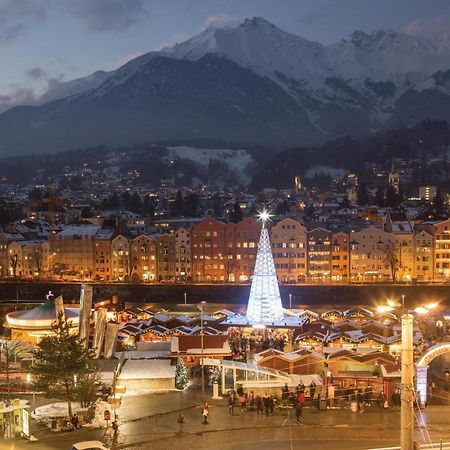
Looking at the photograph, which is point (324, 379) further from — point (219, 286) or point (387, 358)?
point (219, 286)

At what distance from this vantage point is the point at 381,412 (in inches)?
786

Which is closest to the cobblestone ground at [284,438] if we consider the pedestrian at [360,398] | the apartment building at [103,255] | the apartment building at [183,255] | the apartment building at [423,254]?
the pedestrian at [360,398]

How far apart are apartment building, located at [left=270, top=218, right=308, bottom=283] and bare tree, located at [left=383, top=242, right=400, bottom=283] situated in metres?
6.41

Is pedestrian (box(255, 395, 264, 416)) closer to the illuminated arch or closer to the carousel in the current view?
the illuminated arch

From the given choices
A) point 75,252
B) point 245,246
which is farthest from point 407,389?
point 75,252

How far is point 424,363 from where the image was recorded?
18.9 m

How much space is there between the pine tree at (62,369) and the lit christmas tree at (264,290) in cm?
1493

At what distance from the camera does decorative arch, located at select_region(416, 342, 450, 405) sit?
59.3ft

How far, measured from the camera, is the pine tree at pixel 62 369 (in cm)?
1948

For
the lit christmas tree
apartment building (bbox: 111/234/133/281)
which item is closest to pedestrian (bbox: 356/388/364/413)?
the lit christmas tree

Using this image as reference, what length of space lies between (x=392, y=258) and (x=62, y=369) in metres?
41.1

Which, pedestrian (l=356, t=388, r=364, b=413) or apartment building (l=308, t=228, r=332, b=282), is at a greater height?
apartment building (l=308, t=228, r=332, b=282)

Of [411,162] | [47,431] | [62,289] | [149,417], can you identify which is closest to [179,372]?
[149,417]

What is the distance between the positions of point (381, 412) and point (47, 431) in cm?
912
